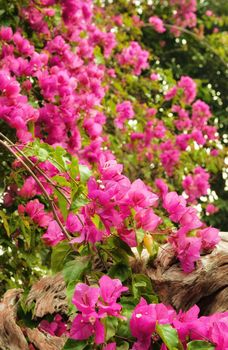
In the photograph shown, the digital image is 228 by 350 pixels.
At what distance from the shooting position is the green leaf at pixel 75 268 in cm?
127

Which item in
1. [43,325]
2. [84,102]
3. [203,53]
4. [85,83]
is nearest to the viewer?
[43,325]

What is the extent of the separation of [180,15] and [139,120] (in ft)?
7.04

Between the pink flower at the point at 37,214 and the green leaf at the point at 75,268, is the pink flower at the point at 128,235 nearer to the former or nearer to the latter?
the green leaf at the point at 75,268

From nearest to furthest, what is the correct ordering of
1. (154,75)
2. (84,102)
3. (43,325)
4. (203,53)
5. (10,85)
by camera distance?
(43,325) → (10,85) → (84,102) → (154,75) → (203,53)

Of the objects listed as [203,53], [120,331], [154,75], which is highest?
[120,331]

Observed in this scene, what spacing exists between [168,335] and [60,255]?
353 millimetres

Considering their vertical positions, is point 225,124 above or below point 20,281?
below

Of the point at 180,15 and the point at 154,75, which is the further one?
the point at 180,15

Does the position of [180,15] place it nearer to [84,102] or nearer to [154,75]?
[154,75]

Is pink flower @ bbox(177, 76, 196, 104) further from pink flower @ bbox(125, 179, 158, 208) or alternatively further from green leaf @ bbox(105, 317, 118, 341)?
green leaf @ bbox(105, 317, 118, 341)

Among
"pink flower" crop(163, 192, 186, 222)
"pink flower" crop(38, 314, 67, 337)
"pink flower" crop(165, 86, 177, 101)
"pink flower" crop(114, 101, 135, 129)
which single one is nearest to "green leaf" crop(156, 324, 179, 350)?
"pink flower" crop(163, 192, 186, 222)

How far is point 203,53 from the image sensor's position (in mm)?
6789

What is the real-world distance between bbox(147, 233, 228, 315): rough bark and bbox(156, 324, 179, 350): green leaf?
16.5 inches

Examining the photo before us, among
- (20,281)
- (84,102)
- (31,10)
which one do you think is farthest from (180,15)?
(20,281)
